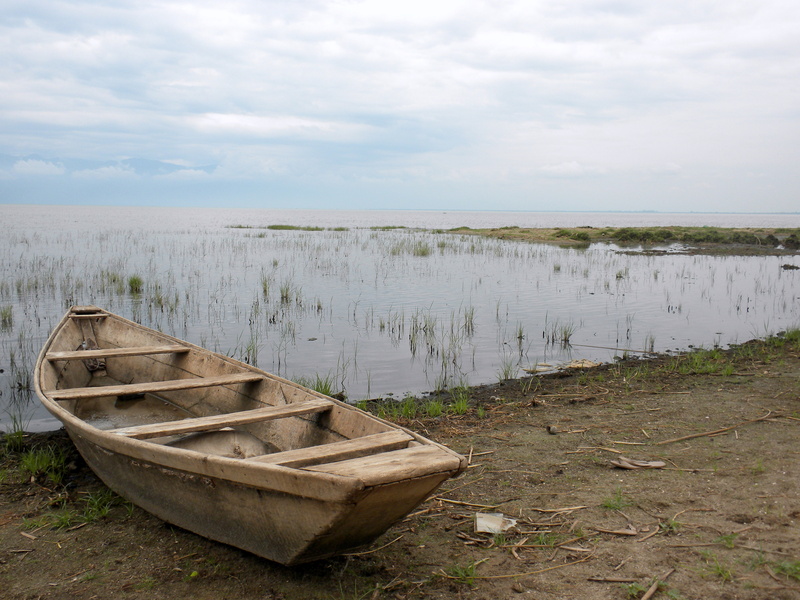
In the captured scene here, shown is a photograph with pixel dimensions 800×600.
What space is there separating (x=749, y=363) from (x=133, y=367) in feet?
26.5

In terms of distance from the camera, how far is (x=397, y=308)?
1348 cm

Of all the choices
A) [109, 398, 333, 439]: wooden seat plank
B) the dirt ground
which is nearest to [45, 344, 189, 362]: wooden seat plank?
the dirt ground

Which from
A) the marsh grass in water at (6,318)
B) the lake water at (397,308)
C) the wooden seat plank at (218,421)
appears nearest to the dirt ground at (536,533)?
the wooden seat plank at (218,421)

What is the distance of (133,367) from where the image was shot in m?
6.87

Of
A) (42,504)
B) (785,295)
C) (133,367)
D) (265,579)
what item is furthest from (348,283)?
(265,579)

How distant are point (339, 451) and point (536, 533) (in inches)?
56.5

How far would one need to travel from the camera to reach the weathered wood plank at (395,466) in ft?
9.05

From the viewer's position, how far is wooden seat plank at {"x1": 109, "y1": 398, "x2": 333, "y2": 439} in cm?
373

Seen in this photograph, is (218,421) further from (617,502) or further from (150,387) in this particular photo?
(617,502)

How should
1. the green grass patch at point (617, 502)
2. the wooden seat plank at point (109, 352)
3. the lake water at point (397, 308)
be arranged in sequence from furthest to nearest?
the lake water at point (397, 308)
the wooden seat plank at point (109, 352)
the green grass patch at point (617, 502)

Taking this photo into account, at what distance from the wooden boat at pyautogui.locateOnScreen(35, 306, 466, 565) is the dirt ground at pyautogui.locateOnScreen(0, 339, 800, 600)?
0.79 ft

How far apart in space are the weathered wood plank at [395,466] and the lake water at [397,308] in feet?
15.7

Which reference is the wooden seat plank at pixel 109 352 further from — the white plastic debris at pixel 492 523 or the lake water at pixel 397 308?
the white plastic debris at pixel 492 523

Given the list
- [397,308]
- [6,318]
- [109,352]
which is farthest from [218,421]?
[397,308]
